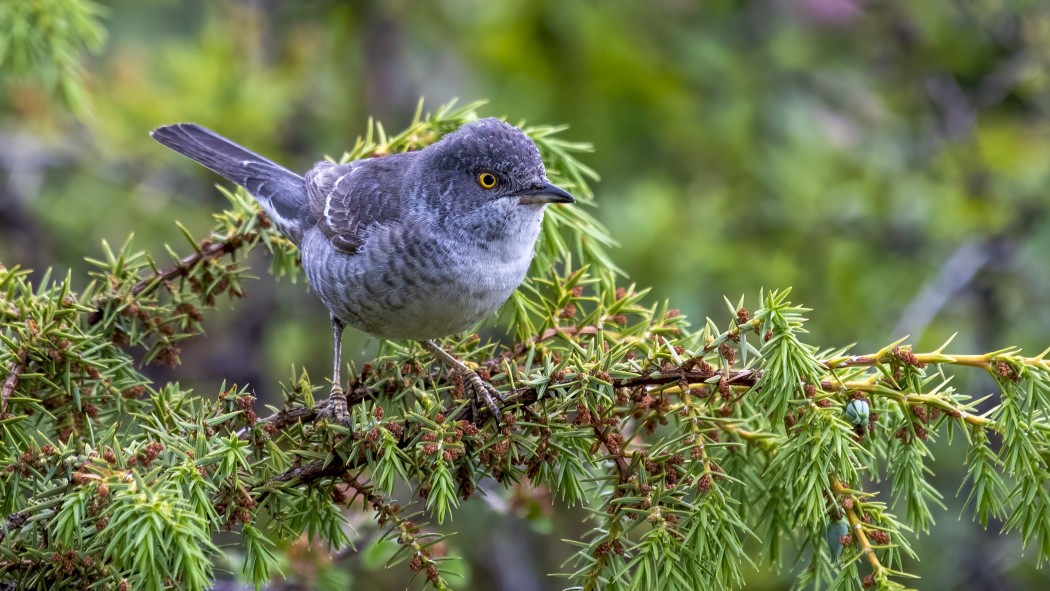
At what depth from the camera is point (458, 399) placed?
2410 mm

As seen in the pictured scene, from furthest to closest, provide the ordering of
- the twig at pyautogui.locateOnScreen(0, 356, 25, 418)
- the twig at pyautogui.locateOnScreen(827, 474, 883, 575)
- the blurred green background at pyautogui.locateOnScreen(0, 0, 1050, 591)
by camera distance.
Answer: the blurred green background at pyautogui.locateOnScreen(0, 0, 1050, 591), the twig at pyautogui.locateOnScreen(0, 356, 25, 418), the twig at pyautogui.locateOnScreen(827, 474, 883, 575)

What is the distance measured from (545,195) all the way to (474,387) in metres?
0.93

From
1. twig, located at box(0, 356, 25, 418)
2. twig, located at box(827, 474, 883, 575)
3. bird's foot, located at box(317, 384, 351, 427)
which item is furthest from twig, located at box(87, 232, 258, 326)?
twig, located at box(827, 474, 883, 575)

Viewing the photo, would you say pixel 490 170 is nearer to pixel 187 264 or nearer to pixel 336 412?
pixel 187 264

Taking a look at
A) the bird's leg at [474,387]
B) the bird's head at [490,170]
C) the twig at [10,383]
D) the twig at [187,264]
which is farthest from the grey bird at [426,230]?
the twig at [10,383]

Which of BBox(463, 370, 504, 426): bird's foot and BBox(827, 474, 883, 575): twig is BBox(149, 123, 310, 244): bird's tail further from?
BBox(827, 474, 883, 575): twig

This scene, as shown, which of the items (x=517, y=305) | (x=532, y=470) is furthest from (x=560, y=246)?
(x=532, y=470)

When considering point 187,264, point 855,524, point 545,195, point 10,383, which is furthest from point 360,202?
point 855,524

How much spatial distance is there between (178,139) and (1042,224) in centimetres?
401

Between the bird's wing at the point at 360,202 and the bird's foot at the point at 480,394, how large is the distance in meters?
1.23

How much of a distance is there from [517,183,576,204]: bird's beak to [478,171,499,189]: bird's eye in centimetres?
20

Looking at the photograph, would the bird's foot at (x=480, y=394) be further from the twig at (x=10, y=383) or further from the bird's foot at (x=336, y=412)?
the twig at (x=10, y=383)

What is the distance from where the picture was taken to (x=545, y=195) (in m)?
3.13

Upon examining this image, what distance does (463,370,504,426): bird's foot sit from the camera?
7.36 feet
